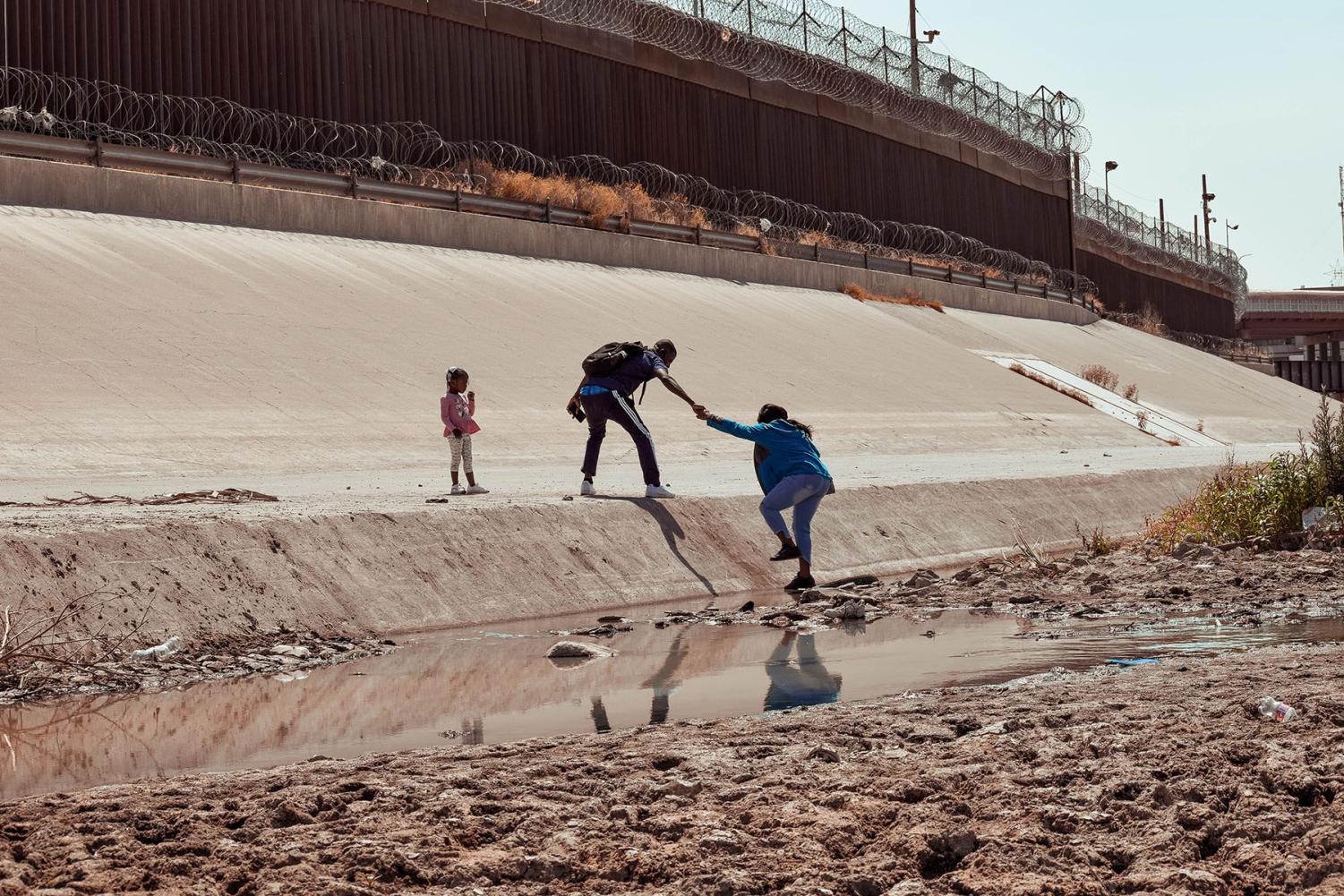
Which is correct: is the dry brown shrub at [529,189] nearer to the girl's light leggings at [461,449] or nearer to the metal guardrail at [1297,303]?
the girl's light leggings at [461,449]

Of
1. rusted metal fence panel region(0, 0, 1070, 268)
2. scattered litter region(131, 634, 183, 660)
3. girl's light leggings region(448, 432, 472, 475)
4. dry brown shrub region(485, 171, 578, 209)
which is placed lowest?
scattered litter region(131, 634, 183, 660)

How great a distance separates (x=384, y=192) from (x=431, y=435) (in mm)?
11063

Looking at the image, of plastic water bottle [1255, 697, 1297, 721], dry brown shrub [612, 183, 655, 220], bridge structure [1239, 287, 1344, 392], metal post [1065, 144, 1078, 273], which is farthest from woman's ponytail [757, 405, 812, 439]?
bridge structure [1239, 287, 1344, 392]

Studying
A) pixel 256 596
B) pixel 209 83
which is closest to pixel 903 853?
pixel 256 596

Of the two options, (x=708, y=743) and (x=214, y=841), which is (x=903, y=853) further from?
(x=214, y=841)

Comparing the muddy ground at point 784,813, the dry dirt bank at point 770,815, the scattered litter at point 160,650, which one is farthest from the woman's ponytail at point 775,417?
the dry dirt bank at point 770,815

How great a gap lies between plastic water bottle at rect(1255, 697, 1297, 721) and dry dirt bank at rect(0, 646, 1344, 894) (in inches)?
2.8

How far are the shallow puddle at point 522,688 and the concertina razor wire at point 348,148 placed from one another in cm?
1983

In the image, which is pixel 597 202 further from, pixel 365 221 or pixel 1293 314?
pixel 1293 314

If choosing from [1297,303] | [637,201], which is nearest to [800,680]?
[637,201]

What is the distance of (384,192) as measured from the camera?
29.5 meters

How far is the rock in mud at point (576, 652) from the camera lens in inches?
362

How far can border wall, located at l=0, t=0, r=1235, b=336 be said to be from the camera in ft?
98.8

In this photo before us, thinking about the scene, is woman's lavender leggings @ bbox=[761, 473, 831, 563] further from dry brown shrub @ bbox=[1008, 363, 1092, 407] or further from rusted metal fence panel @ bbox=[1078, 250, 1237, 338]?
rusted metal fence panel @ bbox=[1078, 250, 1237, 338]
